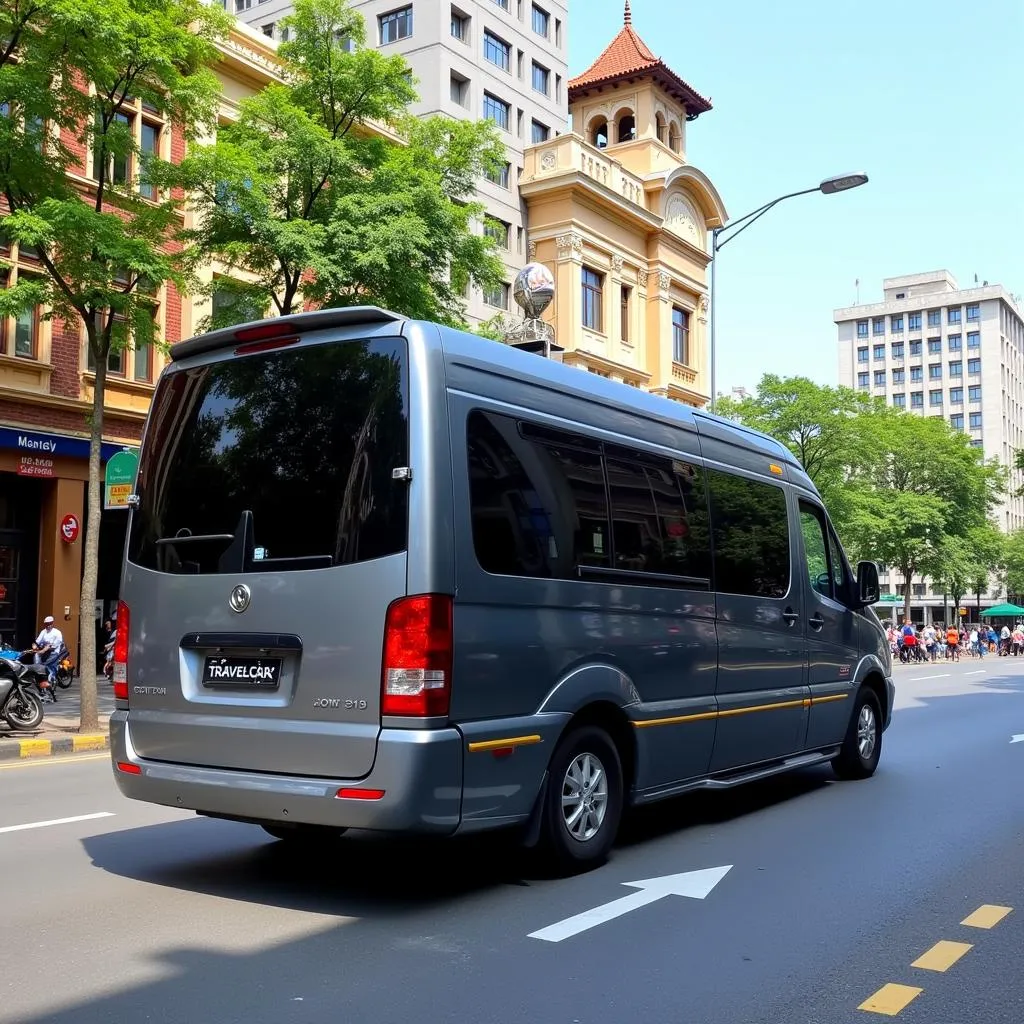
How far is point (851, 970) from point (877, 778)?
5733 millimetres

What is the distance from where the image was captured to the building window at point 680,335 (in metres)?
41.5

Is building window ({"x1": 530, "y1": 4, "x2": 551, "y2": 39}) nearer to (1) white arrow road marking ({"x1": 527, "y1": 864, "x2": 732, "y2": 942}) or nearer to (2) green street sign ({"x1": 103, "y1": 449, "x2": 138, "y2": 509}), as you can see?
(2) green street sign ({"x1": 103, "y1": 449, "x2": 138, "y2": 509})

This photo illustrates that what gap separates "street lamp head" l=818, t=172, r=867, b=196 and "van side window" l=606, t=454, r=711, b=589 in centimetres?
1510

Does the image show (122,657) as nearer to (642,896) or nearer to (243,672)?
(243,672)

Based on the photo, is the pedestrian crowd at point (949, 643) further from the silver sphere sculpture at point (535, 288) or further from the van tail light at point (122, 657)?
the van tail light at point (122, 657)

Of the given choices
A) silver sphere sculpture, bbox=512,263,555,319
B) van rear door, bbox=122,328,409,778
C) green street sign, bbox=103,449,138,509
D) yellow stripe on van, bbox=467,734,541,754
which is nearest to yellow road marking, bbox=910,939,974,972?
yellow stripe on van, bbox=467,734,541,754

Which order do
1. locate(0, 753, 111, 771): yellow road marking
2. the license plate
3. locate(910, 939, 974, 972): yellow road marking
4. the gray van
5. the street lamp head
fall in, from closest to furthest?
locate(910, 939, 974, 972): yellow road marking < the gray van < the license plate < locate(0, 753, 111, 771): yellow road marking < the street lamp head

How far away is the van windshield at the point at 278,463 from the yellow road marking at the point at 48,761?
20.7 feet

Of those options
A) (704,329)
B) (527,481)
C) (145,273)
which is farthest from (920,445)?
(527,481)

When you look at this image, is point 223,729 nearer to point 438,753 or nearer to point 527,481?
point 438,753

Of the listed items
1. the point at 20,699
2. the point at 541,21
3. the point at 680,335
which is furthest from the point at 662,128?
the point at 20,699

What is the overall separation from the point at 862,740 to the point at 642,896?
189 inches

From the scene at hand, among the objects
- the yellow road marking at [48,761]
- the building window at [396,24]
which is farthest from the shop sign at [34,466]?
the building window at [396,24]

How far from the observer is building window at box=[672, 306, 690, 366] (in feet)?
136
